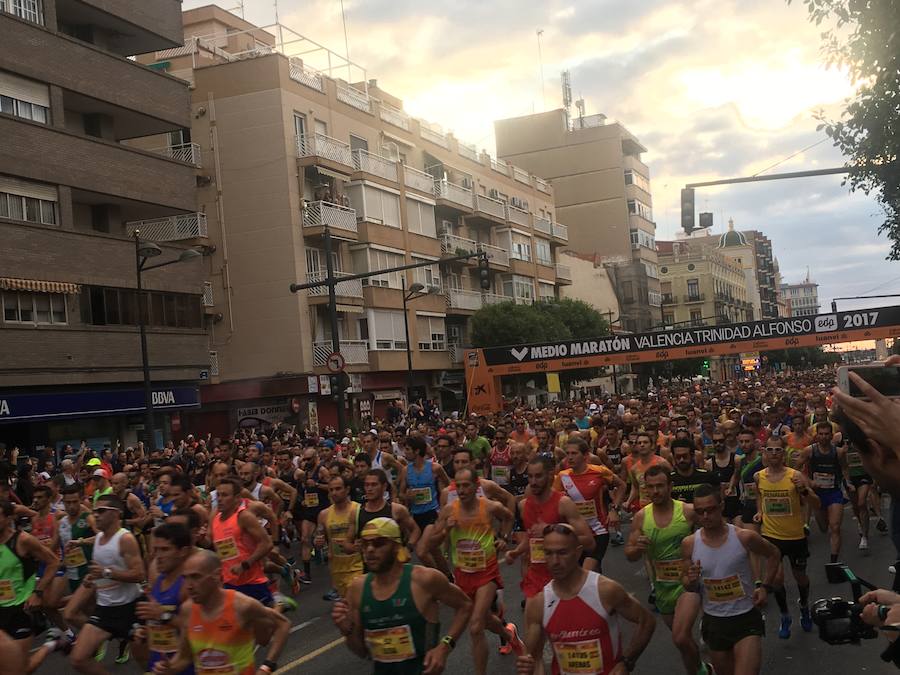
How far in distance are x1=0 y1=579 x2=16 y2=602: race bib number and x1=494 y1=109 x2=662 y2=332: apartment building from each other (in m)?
75.5

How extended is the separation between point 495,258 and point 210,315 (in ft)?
63.0

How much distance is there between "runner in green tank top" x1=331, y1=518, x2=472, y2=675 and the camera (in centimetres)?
559

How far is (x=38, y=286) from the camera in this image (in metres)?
26.0

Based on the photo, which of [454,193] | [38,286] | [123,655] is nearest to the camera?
[123,655]

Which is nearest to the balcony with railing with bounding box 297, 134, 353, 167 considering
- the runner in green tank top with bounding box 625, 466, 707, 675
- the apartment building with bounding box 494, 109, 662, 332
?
the runner in green tank top with bounding box 625, 466, 707, 675

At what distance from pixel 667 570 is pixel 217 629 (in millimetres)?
3568

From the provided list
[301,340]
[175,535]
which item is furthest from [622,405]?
[175,535]

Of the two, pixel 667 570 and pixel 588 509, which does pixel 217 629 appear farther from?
pixel 588 509

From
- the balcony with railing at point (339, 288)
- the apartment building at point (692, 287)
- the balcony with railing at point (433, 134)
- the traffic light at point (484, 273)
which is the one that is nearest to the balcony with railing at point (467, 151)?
the balcony with railing at point (433, 134)

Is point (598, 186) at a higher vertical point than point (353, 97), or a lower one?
higher

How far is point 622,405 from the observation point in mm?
30672

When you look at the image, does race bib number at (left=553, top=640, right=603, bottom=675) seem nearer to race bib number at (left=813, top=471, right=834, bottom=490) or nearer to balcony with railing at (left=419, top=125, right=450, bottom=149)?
race bib number at (left=813, top=471, right=834, bottom=490)

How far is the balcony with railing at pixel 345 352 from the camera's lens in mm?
39219

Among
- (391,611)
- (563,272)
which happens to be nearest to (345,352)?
(563,272)
